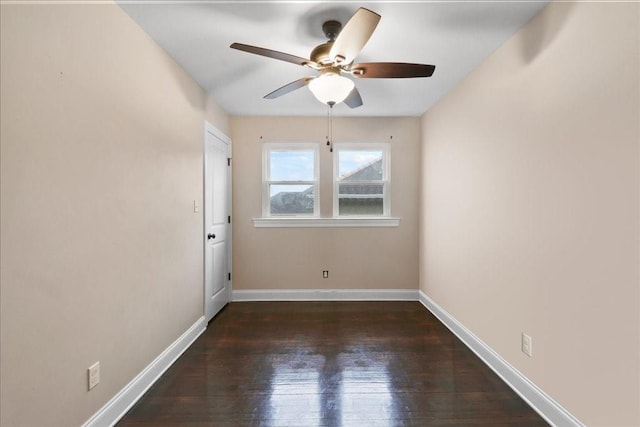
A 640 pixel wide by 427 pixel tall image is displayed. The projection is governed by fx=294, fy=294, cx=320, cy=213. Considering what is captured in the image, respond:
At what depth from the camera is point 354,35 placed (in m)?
1.50

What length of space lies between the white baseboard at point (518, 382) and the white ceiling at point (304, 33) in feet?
7.46

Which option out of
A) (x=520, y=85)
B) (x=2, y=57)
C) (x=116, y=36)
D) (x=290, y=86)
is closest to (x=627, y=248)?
(x=520, y=85)

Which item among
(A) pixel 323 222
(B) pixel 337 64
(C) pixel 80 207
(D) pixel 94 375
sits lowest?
(D) pixel 94 375

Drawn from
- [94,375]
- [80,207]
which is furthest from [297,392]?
[80,207]

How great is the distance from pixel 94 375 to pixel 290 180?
110 inches

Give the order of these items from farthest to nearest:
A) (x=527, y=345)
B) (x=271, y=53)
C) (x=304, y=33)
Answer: (x=304, y=33) → (x=527, y=345) → (x=271, y=53)

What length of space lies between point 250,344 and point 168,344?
2.21 feet

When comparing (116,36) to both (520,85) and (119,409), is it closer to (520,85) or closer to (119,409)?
(119,409)

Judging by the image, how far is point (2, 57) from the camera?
1134 mm

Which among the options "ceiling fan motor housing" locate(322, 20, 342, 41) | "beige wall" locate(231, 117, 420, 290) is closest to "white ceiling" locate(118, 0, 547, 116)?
"ceiling fan motor housing" locate(322, 20, 342, 41)

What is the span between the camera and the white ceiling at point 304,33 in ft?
5.74

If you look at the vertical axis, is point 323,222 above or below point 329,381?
above

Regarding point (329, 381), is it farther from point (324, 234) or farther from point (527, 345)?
point (324, 234)

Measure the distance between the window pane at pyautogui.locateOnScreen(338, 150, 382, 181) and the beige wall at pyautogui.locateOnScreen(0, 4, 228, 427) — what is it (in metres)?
2.16
